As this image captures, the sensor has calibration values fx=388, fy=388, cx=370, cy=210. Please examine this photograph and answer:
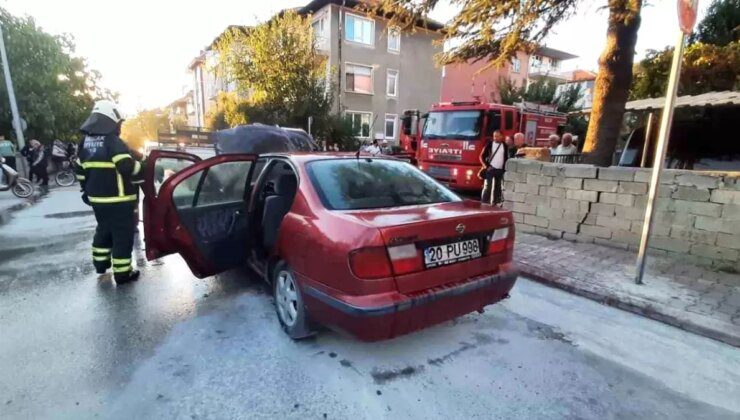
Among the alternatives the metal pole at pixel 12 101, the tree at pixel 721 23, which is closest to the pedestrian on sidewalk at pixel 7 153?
the metal pole at pixel 12 101

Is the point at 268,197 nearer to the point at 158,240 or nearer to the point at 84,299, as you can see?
the point at 158,240

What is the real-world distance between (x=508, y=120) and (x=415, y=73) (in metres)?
16.4

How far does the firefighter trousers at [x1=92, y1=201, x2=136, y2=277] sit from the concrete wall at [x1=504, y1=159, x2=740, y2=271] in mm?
5538

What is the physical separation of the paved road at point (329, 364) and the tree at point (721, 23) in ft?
54.1

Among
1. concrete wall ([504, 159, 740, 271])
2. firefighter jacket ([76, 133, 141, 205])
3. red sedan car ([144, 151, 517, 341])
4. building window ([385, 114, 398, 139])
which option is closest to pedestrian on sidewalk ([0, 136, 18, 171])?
firefighter jacket ([76, 133, 141, 205])

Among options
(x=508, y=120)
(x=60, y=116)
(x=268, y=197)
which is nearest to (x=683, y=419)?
(x=268, y=197)

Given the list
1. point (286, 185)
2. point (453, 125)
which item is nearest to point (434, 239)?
point (286, 185)

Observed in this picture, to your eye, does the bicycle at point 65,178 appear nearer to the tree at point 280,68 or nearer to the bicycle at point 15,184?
the bicycle at point 15,184

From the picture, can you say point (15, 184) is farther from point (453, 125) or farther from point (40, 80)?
point (453, 125)

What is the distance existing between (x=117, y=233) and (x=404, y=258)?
3254mm

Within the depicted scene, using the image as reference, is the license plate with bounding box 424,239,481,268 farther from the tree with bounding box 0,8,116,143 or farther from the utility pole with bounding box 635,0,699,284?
the tree with bounding box 0,8,116,143

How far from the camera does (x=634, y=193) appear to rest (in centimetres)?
517

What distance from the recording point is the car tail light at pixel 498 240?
2.88 metres

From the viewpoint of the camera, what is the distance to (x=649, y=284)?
4.12m
